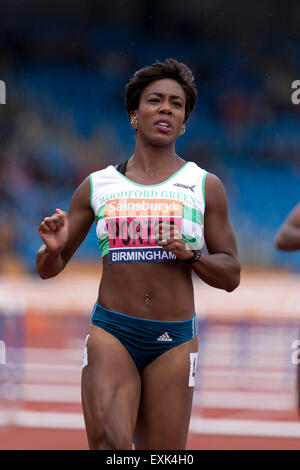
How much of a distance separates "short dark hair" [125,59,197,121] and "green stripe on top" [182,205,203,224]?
0.51m

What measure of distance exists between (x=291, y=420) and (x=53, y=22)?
15.0 metres

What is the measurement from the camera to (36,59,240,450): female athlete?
3.50 m

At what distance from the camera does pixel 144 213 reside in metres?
3.62

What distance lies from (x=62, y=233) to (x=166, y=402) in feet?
2.91

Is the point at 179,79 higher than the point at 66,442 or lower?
higher

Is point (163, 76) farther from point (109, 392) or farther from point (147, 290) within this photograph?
point (109, 392)

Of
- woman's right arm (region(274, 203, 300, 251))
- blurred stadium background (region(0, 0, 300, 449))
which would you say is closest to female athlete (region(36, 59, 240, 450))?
woman's right arm (region(274, 203, 300, 251))

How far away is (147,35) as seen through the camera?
817 inches

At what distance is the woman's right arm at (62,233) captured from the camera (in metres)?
3.57

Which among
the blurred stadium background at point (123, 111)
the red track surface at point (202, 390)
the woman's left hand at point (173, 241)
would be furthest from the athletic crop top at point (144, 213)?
the blurred stadium background at point (123, 111)

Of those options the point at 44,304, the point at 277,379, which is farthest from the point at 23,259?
the point at 277,379

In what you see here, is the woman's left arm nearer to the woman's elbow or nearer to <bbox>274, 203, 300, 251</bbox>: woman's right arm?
the woman's elbow

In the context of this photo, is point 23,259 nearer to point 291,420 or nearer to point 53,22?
point 53,22

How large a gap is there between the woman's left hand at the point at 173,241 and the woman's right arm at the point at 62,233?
0.46 metres
